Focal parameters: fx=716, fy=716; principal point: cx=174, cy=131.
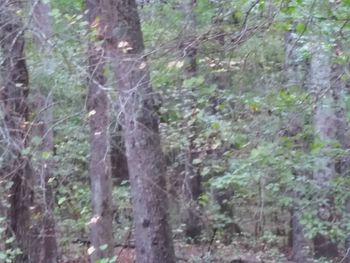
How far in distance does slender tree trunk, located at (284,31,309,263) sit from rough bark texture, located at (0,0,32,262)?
2.91m

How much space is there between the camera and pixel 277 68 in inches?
505

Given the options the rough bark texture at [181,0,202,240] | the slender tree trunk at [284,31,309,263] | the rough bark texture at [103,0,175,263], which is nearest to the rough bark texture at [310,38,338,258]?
the slender tree trunk at [284,31,309,263]

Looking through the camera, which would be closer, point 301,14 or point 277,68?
point 301,14

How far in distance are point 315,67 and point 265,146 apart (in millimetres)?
2736

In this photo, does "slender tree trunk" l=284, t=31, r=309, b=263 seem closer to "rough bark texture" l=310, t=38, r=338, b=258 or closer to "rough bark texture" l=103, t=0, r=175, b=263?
"rough bark texture" l=310, t=38, r=338, b=258

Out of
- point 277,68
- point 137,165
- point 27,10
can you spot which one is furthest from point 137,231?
point 277,68

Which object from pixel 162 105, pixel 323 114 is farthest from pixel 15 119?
pixel 323 114

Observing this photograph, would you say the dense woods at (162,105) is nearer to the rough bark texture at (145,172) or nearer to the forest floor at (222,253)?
the rough bark texture at (145,172)

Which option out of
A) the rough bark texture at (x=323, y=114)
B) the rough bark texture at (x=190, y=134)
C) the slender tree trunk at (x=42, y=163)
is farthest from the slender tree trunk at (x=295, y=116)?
the slender tree trunk at (x=42, y=163)

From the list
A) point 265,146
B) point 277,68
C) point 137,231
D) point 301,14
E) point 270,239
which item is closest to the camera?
point 301,14

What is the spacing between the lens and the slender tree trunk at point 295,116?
7.65 m

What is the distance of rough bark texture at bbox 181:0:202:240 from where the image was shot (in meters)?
5.73

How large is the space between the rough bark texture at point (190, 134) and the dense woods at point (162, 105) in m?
0.04

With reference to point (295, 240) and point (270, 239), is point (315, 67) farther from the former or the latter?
point (270, 239)
